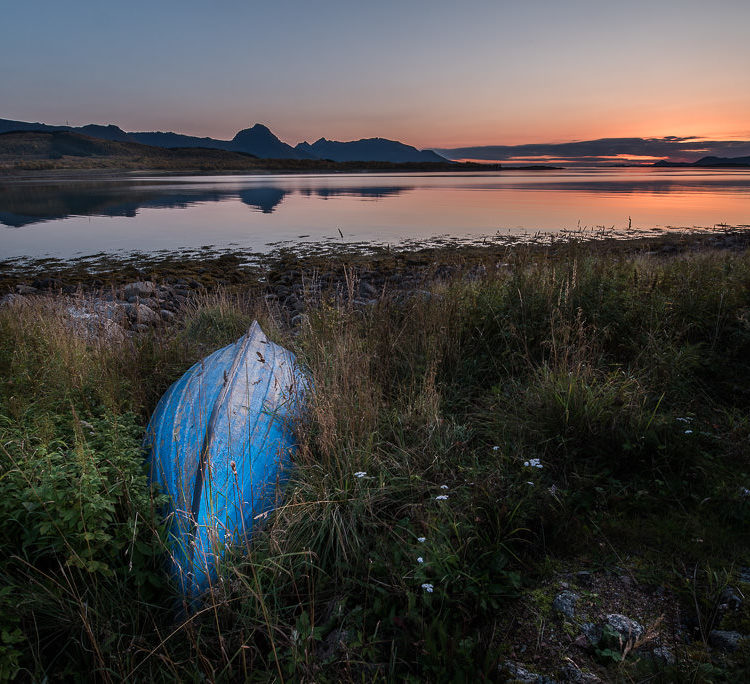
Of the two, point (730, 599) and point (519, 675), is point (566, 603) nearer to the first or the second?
point (519, 675)

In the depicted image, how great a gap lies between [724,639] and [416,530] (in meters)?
1.61

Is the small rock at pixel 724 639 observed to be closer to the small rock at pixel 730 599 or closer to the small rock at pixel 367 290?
the small rock at pixel 730 599

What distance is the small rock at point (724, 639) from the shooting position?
2078 mm

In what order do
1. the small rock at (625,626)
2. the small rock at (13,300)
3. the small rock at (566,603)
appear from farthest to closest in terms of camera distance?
the small rock at (13,300), the small rock at (566,603), the small rock at (625,626)

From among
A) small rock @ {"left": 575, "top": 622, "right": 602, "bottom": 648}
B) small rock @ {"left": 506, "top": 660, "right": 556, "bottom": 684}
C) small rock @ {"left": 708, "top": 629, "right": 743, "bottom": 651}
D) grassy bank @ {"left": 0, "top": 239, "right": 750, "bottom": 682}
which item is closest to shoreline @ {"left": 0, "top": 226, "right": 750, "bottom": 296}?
grassy bank @ {"left": 0, "top": 239, "right": 750, "bottom": 682}

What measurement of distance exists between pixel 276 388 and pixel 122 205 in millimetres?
37984

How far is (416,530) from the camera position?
2.93 m

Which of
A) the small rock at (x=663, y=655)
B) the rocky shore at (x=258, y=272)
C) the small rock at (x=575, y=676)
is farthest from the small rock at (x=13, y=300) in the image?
the small rock at (x=663, y=655)

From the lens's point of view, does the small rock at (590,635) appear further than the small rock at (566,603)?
No

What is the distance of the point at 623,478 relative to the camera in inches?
130

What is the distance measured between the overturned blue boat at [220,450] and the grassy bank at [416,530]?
173 millimetres

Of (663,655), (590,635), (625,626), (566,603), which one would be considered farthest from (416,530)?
(663,655)

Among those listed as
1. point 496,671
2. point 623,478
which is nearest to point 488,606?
point 496,671

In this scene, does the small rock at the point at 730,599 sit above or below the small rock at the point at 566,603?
above
